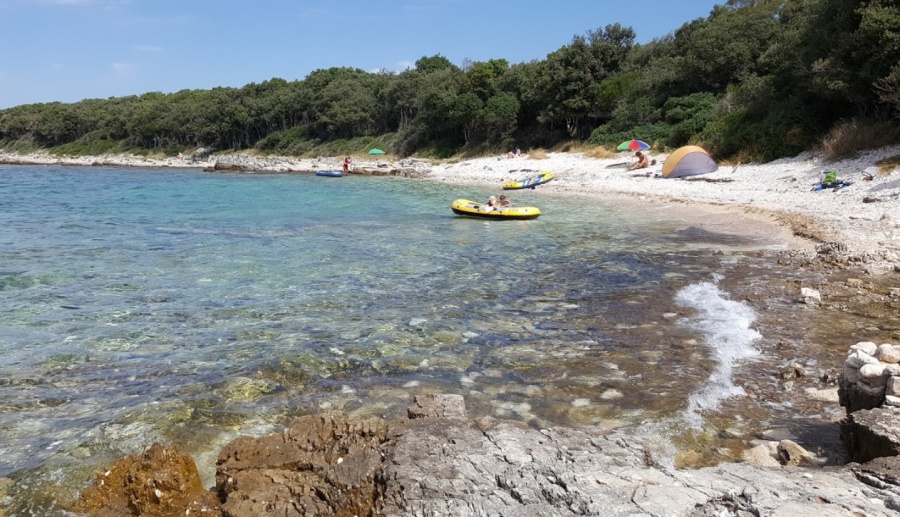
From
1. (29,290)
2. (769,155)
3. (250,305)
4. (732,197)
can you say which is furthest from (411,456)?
(769,155)

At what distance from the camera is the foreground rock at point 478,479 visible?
336 centimetres

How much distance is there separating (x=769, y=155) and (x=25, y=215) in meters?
32.5

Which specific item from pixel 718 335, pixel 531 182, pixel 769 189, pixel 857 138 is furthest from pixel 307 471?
pixel 531 182

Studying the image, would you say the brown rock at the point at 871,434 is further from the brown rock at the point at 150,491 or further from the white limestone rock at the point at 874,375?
the brown rock at the point at 150,491

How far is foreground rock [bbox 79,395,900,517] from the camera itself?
336 cm

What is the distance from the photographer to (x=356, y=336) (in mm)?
8484

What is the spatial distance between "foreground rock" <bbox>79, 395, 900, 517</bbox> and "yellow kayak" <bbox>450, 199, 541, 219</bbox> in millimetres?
16449

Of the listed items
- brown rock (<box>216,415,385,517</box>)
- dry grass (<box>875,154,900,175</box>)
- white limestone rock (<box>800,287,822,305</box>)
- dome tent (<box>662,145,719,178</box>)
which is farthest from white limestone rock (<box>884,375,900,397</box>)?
dome tent (<box>662,145,719,178</box>)

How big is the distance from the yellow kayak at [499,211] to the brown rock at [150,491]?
1741 centimetres

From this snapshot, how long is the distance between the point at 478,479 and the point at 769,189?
23.5 m

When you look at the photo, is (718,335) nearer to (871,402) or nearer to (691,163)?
(871,402)

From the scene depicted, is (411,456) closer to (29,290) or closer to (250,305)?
(250,305)

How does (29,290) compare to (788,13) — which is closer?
(29,290)

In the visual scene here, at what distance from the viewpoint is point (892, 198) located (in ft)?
55.0
